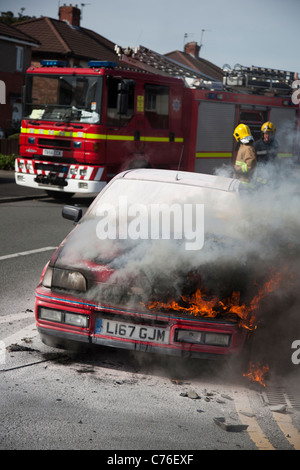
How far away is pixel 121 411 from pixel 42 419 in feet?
1.61

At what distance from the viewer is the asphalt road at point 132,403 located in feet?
11.1

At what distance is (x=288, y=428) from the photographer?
371cm

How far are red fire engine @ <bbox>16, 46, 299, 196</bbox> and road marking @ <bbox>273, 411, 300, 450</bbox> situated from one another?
9052mm

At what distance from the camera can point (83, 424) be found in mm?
3535

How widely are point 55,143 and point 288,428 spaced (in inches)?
409

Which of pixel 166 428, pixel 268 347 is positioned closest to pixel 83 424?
pixel 166 428

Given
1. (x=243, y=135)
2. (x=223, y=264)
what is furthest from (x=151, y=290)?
(x=243, y=135)

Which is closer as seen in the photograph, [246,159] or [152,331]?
[152,331]

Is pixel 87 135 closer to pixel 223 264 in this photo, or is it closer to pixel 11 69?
pixel 223 264

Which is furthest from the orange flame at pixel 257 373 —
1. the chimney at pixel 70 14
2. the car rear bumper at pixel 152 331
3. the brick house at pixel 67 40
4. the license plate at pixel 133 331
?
the chimney at pixel 70 14

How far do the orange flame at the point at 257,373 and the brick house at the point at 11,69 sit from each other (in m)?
31.5

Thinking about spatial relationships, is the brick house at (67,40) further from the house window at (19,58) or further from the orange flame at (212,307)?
the orange flame at (212,307)

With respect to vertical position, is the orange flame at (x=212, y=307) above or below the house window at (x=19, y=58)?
below

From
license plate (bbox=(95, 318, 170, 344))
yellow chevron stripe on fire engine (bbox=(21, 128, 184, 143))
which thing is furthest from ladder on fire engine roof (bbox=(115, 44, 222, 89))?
license plate (bbox=(95, 318, 170, 344))
